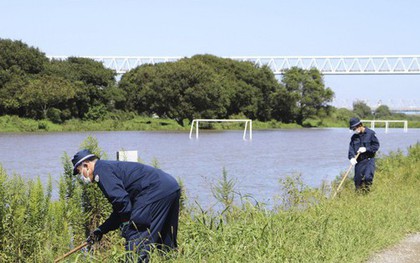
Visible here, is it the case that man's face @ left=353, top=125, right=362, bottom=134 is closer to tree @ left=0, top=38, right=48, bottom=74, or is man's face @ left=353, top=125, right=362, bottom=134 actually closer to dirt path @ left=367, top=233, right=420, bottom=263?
dirt path @ left=367, top=233, right=420, bottom=263

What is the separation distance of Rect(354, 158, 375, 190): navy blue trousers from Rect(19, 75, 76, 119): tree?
2055 inches

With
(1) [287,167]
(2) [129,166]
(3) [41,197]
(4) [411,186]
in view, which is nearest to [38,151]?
(1) [287,167]

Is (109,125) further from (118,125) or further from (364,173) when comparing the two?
(364,173)

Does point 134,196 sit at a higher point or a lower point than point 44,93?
lower

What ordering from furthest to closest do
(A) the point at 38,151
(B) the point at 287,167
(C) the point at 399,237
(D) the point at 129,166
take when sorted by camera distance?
(A) the point at 38,151 < (B) the point at 287,167 < (C) the point at 399,237 < (D) the point at 129,166

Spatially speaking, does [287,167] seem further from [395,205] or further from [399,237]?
[399,237]

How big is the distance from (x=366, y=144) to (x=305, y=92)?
8617 cm

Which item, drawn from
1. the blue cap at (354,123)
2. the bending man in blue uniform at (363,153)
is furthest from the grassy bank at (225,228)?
the blue cap at (354,123)

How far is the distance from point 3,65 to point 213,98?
23.1 m

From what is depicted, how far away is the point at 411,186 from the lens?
14.0 metres

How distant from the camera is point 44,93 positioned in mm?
63688

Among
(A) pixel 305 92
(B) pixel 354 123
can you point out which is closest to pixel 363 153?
(B) pixel 354 123

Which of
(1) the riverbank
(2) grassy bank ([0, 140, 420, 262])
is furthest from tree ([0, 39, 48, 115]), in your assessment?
(2) grassy bank ([0, 140, 420, 262])

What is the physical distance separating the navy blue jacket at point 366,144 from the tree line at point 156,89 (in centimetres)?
5209
